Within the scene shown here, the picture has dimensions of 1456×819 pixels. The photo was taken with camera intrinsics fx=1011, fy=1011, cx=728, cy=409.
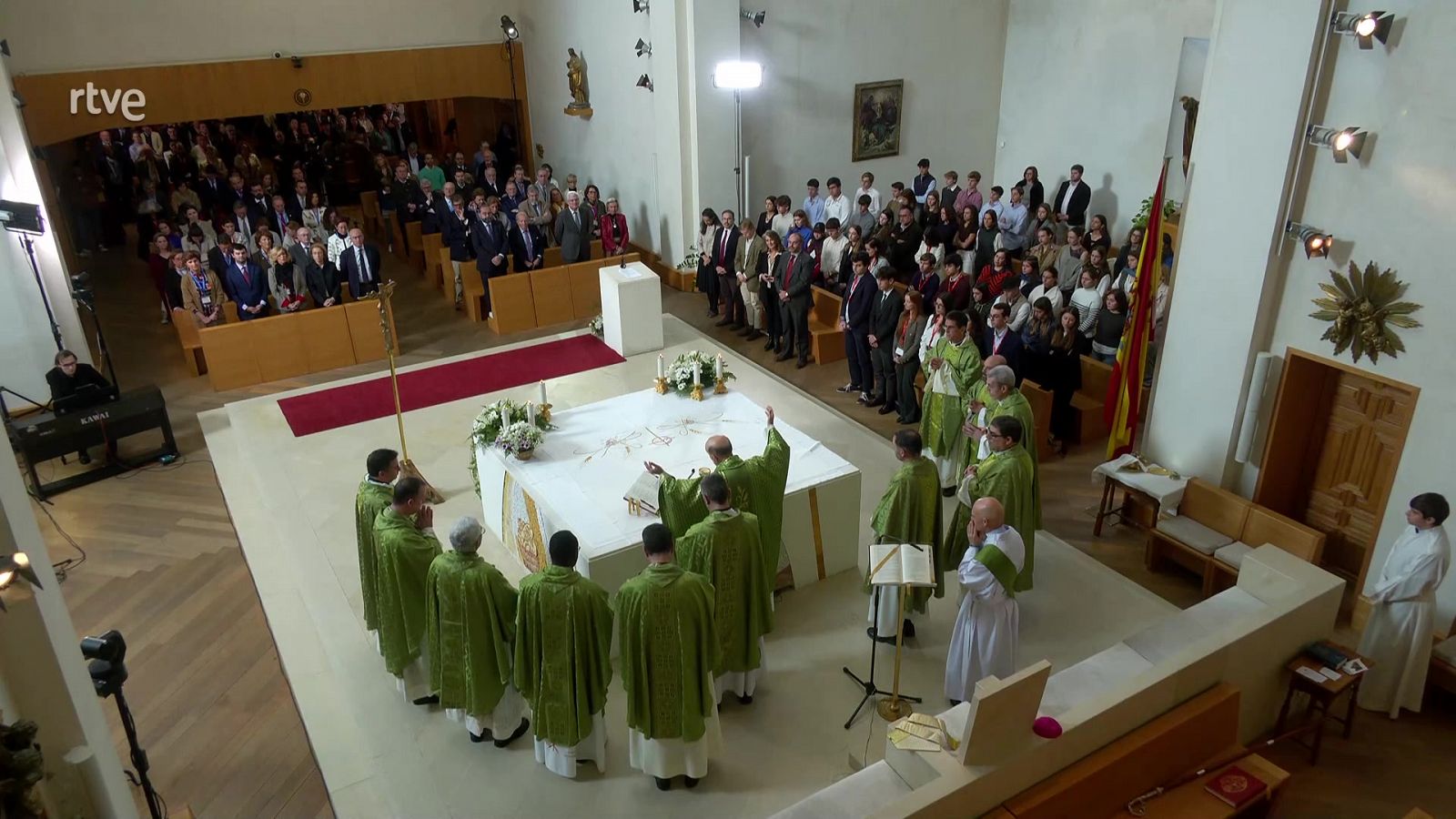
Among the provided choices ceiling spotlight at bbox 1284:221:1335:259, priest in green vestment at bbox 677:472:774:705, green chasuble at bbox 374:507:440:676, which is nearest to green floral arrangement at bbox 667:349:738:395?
priest in green vestment at bbox 677:472:774:705

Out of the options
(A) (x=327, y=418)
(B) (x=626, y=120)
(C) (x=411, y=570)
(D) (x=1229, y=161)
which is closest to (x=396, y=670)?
(C) (x=411, y=570)

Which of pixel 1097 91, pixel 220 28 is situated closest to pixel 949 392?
pixel 1097 91

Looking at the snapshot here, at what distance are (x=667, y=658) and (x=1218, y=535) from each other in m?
4.73

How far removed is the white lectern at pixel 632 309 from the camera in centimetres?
1212

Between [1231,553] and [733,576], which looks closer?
[733,576]

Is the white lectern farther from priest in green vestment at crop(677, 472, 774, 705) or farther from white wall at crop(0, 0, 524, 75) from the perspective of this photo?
white wall at crop(0, 0, 524, 75)

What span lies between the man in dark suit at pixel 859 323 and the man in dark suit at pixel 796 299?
604 mm

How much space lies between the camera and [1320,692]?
6.14 metres

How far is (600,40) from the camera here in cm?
1543

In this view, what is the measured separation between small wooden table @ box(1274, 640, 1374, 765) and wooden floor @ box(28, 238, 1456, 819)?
0.47ft

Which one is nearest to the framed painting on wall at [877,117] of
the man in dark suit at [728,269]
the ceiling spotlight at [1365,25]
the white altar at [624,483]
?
the man in dark suit at [728,269]

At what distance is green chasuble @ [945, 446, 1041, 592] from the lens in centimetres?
696

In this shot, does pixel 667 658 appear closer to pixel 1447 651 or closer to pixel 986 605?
pixel 986 605

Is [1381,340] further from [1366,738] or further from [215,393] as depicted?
[215,393]
